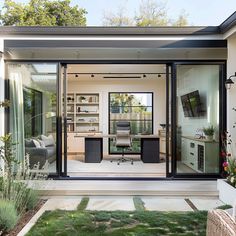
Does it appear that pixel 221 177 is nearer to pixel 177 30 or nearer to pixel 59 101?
pixel 177 30

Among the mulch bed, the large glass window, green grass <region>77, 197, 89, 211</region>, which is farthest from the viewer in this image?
the large glass window

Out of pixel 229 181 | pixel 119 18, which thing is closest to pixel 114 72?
pixel 229 181

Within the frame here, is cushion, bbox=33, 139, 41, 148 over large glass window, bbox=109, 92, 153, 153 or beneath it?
beneath

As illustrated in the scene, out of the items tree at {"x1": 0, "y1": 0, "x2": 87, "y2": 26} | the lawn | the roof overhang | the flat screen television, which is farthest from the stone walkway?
tree at {"x1": 0, "y1": 0, "x2": 87, "y2": 26}

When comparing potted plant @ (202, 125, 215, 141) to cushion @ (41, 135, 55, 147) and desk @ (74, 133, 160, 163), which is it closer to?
desk @ (74, 133, 160, 163)

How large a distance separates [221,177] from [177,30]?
2961mm

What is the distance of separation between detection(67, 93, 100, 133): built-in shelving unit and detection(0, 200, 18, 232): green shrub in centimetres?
687

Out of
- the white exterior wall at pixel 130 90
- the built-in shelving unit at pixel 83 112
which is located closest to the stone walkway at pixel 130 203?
the white exterior wall at pixel 130 90

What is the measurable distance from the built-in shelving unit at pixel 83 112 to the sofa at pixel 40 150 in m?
4.48

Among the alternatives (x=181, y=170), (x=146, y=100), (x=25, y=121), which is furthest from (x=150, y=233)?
(x=146, y=100)

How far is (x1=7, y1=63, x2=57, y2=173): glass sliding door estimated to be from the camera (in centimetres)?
574

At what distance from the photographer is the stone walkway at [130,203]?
4.40m

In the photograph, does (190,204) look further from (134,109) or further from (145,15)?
(145,15)

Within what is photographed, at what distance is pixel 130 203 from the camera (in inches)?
183
